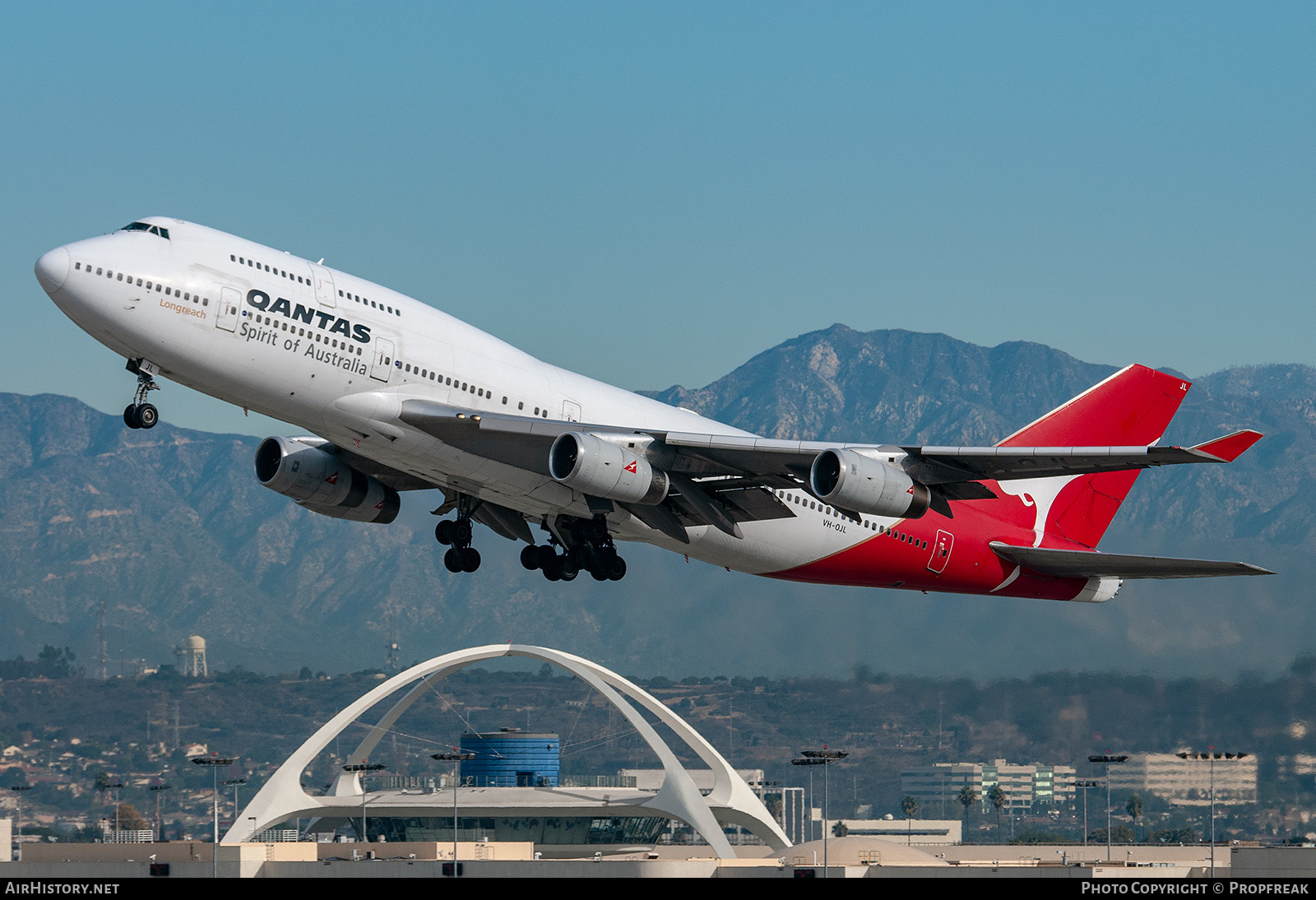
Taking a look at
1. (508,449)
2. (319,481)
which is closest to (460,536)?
(319,481)

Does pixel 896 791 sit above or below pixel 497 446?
below

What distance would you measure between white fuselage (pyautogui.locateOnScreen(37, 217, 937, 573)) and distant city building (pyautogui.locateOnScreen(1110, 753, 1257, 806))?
6194 cm

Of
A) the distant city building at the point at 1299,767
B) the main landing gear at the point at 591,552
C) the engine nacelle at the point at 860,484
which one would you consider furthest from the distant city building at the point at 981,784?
the engine nacelle at the point at 860,484

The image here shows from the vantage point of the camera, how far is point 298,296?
115 ft

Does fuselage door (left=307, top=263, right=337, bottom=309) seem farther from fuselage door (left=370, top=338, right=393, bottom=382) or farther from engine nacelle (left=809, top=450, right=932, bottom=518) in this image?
engine nacelle (left=809, top=450, right=932, bottom=518)

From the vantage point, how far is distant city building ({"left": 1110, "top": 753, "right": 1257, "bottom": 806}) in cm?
9975

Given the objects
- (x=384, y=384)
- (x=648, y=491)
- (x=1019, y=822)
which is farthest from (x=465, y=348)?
(x=1019, y=822)

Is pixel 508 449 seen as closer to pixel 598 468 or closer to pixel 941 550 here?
pixel 598 468

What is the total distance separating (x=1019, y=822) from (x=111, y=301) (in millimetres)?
156943

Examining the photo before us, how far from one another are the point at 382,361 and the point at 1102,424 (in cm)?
2227

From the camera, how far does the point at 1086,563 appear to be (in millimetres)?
44500

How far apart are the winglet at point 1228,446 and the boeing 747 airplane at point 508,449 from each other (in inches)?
2.6

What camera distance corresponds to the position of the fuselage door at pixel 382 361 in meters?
36.0

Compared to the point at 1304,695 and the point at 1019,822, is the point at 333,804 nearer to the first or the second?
the point at 1304,695
